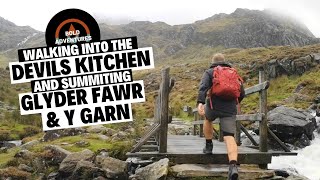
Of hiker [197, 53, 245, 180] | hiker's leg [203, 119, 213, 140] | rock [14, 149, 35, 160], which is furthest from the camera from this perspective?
rock [14, 149, 35, 160]

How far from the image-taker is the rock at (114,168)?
10219mm

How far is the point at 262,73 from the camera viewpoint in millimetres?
9961

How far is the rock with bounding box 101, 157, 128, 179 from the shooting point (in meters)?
10.2

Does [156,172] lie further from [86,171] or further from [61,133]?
[61,133]

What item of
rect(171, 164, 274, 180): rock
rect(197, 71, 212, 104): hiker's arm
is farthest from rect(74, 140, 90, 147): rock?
rect(197, 71, 212, 104): hiker's arm

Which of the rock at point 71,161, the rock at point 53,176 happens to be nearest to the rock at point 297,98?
the rock at point 71,161

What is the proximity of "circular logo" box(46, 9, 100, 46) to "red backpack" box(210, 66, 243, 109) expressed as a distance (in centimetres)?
811

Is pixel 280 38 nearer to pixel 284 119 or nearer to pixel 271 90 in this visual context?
pixel 271 90

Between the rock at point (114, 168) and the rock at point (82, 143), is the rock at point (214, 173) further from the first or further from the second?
the rock at point (82, 143)

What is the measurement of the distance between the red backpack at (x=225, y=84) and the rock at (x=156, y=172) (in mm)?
1763

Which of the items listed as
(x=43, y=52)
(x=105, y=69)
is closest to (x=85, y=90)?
(x=105, y=69)

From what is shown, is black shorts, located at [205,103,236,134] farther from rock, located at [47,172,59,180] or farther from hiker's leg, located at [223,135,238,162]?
rock, located at [47,172,59,180]

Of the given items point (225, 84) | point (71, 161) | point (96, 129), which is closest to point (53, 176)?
point (71, 161)

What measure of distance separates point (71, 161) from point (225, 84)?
6.06m
